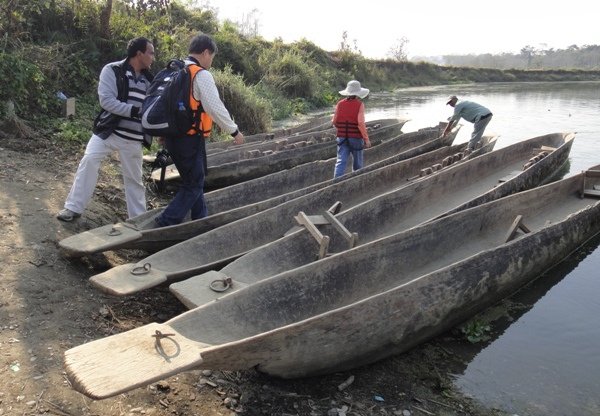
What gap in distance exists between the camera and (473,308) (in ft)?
13.3

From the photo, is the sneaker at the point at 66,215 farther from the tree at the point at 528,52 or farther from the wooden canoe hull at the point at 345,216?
the tree at the point at 528,52

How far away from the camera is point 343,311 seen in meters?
2.89

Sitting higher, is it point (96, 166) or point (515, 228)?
point (96, 166)

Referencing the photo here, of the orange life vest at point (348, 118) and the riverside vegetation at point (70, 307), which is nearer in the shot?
the riverside vegetation at point (70, 307)

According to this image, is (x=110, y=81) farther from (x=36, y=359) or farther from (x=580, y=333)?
(x=580, y=333)

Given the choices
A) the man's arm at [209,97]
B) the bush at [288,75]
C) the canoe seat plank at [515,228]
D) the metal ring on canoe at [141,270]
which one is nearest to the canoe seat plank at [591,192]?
the canoe seat plank at [515,228]

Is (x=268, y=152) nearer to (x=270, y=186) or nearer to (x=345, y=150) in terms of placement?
(x=345, y=150)

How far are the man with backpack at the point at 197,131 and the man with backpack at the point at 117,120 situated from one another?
0.44 metres

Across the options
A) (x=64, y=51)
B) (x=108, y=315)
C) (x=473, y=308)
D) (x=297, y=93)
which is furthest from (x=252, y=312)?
(x=297, y=93)

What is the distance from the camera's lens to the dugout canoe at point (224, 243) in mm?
3503

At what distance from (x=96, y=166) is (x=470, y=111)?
6.86 metres

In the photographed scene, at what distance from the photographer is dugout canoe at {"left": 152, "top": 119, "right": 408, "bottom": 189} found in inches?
292

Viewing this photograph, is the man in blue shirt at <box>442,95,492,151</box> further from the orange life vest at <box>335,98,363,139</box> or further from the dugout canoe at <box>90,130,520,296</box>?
the dugout canoe at <box>90,130,520,296</box>

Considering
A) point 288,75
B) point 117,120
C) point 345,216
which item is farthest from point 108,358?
point 288,75
